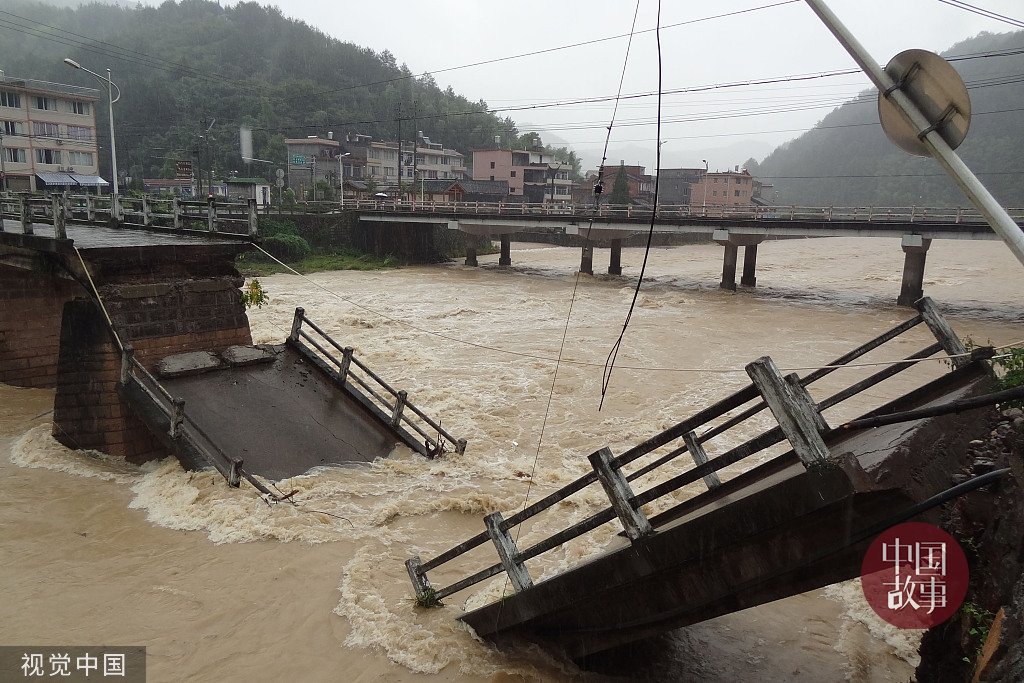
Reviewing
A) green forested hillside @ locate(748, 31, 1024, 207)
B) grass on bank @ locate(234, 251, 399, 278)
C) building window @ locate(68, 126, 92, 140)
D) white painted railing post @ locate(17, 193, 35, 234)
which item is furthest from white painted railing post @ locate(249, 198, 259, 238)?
building window @ locate(68, 126, 92, 140)

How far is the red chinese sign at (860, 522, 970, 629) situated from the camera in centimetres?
410

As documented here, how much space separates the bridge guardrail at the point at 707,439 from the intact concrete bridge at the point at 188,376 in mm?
4234

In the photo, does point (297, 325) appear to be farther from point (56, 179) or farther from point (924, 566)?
point (56, 179)

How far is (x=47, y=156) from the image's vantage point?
52.6m

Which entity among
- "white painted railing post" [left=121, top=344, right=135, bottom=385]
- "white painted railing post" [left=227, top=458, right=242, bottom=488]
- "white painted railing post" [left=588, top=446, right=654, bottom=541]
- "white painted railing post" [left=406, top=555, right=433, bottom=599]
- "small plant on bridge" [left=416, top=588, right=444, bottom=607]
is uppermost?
"white painted railing post" [left=588, top=446, right=654, bottom=541]

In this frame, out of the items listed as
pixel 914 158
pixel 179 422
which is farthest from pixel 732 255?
pixel 914 158

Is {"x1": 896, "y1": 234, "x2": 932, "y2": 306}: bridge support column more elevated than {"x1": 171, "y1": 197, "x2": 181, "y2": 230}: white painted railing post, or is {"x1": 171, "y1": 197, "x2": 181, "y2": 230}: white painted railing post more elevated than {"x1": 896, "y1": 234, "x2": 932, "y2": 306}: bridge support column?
{"x1": 171, "y1": 197, "x2": 181, "y2": 230}: white painted railing post

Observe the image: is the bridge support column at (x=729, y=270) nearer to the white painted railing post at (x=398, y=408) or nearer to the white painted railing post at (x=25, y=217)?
the white painted railing post at (x=398, y=408)

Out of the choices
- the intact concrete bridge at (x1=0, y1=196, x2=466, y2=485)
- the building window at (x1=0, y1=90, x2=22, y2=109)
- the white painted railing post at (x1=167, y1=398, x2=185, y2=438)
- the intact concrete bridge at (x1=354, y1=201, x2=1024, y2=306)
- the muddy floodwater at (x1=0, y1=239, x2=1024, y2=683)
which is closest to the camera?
the muddy floodwater at (x1=0, y1=239, x2=1024, y2=683)

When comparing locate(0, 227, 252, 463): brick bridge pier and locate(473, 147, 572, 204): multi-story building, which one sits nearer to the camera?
locate(0, 227, 252, 463): brick bridge pier

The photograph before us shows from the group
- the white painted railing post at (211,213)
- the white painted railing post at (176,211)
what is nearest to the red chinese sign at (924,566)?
the white painted railing post at (211,213)

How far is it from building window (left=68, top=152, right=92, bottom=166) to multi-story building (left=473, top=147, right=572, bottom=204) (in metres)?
35.3

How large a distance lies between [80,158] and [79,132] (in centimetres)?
203

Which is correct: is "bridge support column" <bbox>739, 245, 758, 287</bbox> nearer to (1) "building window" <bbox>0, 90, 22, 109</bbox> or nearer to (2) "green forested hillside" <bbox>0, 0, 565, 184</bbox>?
(2) "green forested hillside" <bbox>0, 0, 565, 184</bbox>
